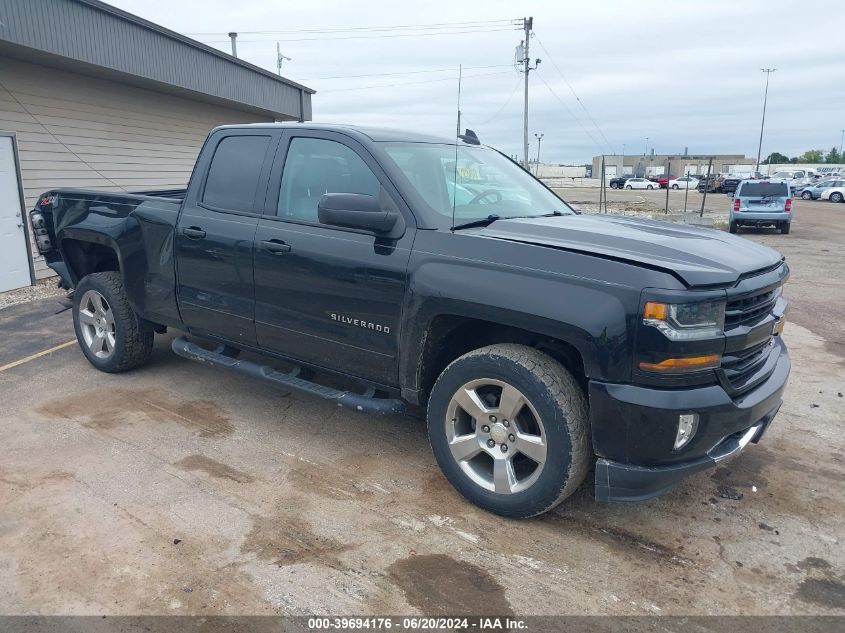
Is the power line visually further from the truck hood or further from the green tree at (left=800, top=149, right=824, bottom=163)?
the green tree at (left=800, top=149, right=824, bottom=163)

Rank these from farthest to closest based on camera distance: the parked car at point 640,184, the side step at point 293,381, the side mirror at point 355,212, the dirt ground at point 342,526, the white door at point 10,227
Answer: the parked car at point 640,184 < the white door at point 10,227 < the side step at point 293,381 < the side mirror at point 355,212 < the dirt ground at point 342,526

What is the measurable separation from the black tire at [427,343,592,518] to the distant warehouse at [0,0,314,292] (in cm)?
830

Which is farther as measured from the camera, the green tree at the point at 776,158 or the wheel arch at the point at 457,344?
the green tree at the point at 776,158

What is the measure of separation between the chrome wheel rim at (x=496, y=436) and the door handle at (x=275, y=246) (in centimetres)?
146

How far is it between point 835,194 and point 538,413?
4561cm

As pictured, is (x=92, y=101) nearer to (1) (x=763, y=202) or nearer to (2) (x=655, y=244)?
(2) (x=655, y=244)

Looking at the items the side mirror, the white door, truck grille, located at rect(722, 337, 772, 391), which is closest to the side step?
the side mirror

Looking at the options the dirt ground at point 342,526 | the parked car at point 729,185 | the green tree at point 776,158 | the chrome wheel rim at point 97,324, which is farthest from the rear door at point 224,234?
the green tree at point 776,158

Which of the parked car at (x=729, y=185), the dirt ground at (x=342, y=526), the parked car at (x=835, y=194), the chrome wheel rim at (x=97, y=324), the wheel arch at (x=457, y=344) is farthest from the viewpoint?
the parked car at (x=729, y=185)

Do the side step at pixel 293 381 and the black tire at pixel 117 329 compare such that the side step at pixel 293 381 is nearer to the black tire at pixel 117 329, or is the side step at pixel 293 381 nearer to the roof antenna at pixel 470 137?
the black tire at pixel 117 329

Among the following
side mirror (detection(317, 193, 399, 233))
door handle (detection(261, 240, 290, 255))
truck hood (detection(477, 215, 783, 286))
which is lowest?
door handle (detection(261, 240, 290, 255))

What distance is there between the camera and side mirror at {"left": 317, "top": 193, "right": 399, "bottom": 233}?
3557 millimetres

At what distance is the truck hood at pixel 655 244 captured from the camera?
10.0 feet

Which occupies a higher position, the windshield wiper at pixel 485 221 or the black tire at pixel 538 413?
the windshield wiper at pixel 485 221
